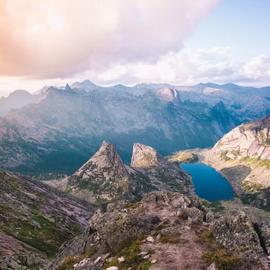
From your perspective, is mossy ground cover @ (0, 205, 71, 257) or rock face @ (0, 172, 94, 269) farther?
mossy ground cover @ (0, 205, 71, 257)

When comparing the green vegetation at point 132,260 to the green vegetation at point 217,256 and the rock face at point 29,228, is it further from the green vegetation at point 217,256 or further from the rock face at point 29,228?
the rock face at point 29,228

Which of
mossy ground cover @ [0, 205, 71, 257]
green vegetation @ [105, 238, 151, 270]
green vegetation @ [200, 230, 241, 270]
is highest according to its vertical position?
green vegetation @ [200, 230, 241, 270]

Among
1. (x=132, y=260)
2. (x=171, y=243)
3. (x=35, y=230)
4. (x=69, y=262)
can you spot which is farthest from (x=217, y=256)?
(x=35, y=230)

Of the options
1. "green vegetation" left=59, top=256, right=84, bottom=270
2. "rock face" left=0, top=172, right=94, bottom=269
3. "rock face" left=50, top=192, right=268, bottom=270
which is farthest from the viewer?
"rock face" left=0, top=172, right=94, bottom=269

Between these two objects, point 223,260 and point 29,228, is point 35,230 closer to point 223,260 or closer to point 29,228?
point 29,228

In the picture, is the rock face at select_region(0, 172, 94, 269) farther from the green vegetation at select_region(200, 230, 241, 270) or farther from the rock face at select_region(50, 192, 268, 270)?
the green vegetation at select_region(200, 230, 241, 270)

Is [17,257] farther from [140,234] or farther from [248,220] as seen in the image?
[248,220]

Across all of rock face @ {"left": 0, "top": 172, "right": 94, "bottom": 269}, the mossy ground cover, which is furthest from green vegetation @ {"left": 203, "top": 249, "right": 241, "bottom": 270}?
the mossy ground cover
